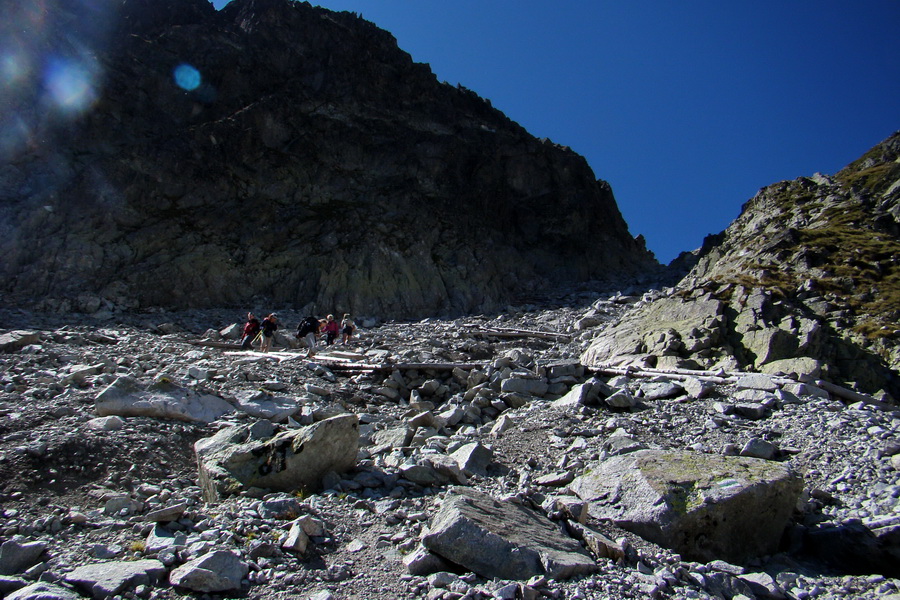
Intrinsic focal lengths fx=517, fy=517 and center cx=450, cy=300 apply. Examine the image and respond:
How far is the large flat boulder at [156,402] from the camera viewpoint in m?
7.44

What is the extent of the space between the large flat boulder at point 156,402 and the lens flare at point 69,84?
154 ft

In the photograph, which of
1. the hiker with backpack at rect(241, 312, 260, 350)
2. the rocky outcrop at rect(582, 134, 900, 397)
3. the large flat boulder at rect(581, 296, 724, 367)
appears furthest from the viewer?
the hiker with backpack at rect(241, 312, 260, 350)

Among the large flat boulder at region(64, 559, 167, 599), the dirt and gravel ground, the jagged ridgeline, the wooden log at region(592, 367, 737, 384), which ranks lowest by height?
the large flat boulder at region(64, 559, 167, 599)

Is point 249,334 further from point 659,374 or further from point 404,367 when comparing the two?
point 659,374

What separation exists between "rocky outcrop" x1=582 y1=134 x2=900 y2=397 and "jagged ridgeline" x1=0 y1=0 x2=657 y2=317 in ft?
90.9

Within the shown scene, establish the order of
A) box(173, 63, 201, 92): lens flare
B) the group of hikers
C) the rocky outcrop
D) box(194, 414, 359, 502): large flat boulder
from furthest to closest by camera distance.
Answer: box(173, 63, 201, 92): lens flare
the group of hikers
the rocky outcrop
box(194, 414, 359, 502): large flat boulder

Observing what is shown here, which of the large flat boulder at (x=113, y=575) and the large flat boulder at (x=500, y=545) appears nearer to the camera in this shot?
the large flat boulder at (x=113, y=575)

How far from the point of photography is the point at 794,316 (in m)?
15.4

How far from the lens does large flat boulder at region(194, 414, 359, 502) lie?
559 cm

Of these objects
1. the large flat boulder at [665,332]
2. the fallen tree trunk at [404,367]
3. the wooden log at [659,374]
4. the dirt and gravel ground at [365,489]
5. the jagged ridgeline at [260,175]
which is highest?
the jagged ridgeline at [260,175]

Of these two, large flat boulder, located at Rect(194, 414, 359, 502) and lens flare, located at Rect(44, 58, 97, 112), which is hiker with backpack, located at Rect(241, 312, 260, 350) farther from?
lens flare, located at Rect(44, 58, 97, 112)

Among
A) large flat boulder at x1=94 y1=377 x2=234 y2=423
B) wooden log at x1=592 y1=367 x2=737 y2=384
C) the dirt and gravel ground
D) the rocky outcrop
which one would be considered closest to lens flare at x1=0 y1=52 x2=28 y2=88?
the dirt and gravel ground

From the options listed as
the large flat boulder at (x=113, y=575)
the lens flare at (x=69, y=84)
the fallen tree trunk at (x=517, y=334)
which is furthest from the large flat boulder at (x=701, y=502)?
the lens flare at (x=69, y=84)

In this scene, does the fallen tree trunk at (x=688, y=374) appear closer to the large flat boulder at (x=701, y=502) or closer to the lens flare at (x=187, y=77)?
the large flat boulder at (x=701, y=502)
